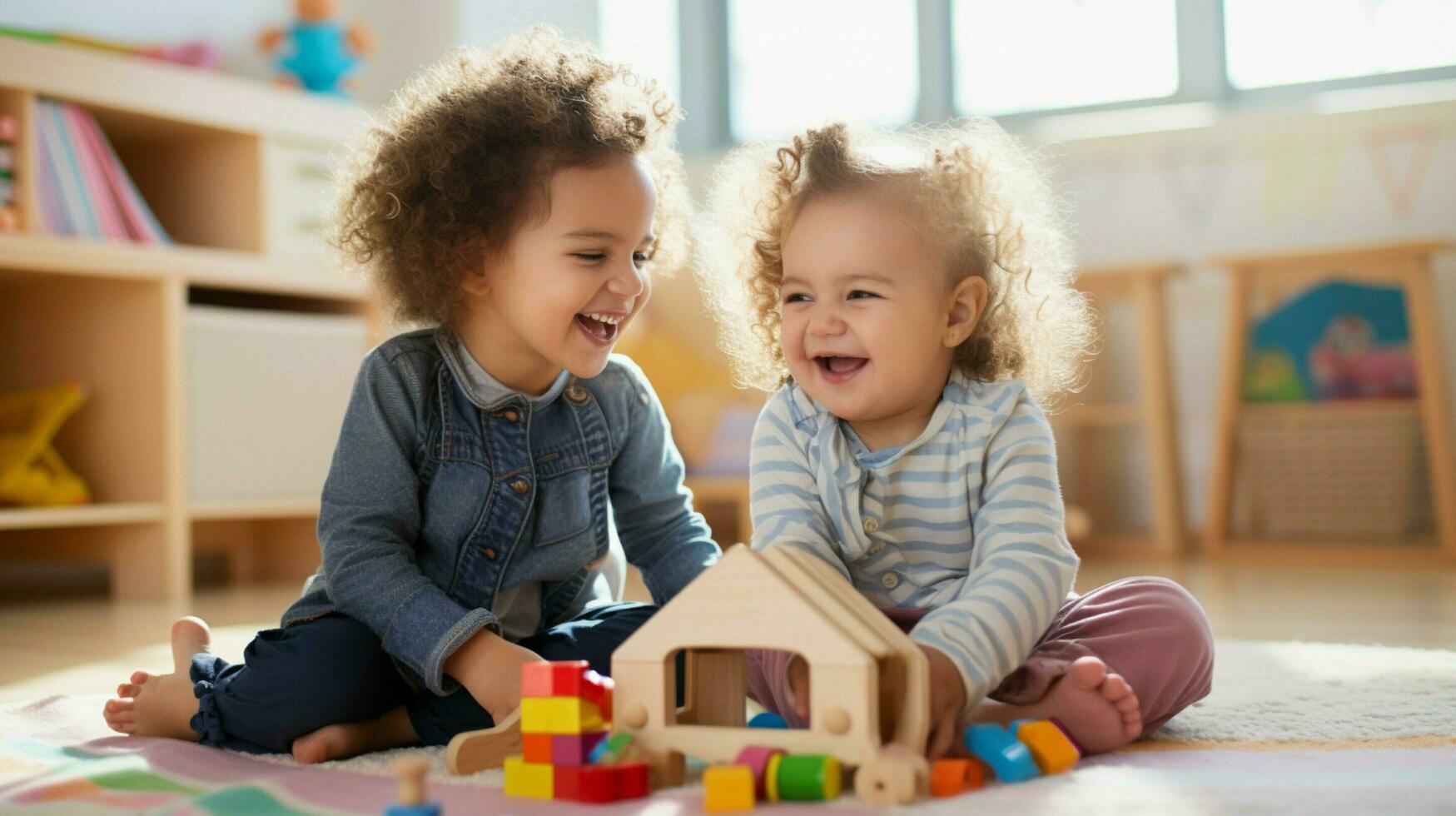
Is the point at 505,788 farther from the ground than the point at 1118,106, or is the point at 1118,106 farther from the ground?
the point at 1118,106

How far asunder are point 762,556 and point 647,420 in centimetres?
44

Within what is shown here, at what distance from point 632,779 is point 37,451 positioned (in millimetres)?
1629

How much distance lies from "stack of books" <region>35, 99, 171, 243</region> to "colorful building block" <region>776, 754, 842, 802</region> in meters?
1.71

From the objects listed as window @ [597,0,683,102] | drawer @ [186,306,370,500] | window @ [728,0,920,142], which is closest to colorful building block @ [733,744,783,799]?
drawer @ [186,306,370,500]

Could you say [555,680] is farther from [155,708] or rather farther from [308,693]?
[155,708]

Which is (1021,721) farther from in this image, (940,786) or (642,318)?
(642,318)

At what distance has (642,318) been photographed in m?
2.89

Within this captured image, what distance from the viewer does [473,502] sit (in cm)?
109


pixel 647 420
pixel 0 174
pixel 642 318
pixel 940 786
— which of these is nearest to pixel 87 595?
pixel 0 174

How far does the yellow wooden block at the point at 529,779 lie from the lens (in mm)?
766

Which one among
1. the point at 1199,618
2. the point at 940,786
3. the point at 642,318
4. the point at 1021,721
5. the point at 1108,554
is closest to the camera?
the point at 940,786

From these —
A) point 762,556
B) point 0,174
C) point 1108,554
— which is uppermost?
point 0,174

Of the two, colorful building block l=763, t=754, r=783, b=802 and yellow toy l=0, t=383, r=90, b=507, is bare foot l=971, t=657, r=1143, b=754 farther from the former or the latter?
yellow toy l=0, t=383, r=90, b=507

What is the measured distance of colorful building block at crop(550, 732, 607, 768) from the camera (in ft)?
2.51
